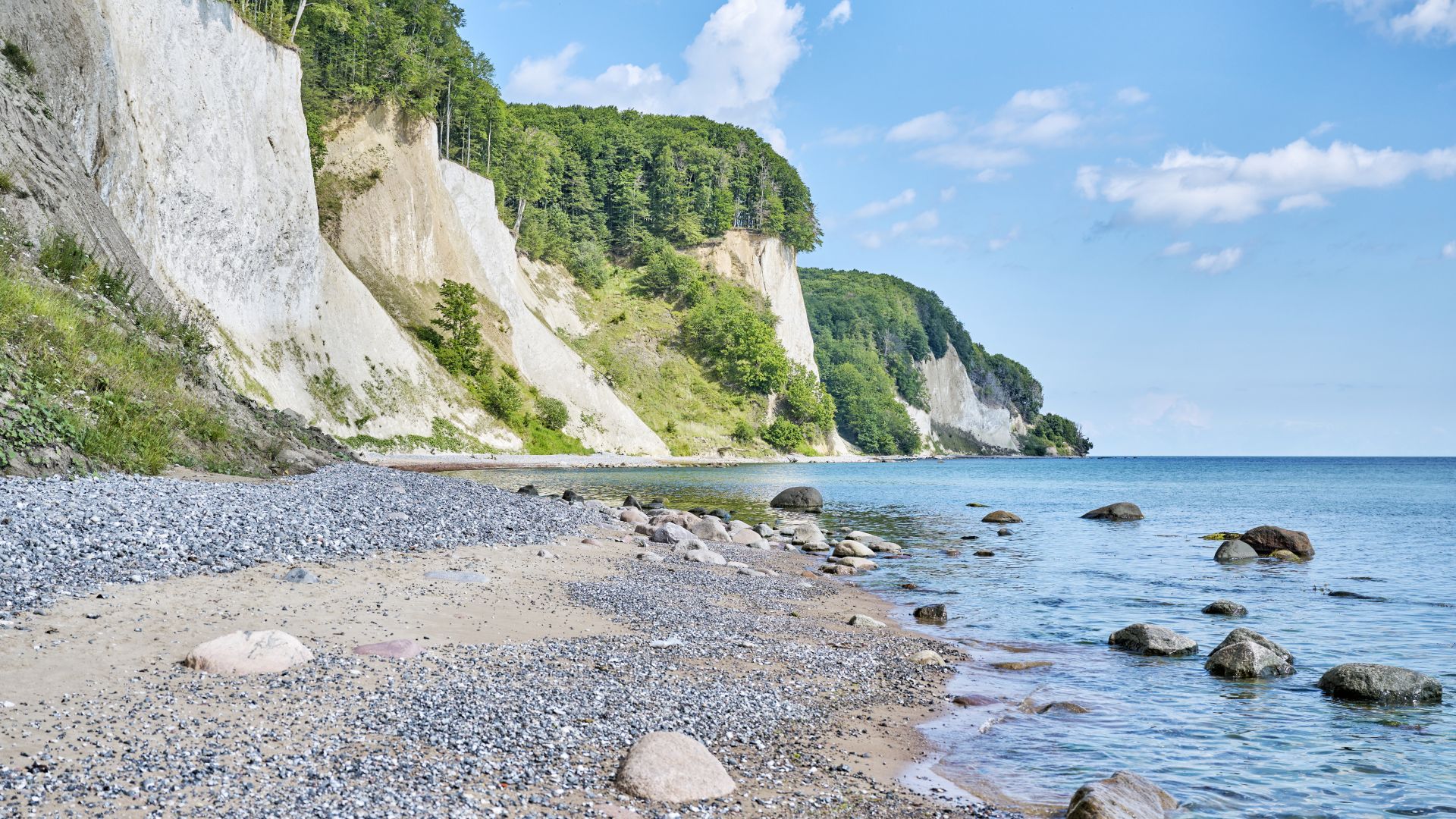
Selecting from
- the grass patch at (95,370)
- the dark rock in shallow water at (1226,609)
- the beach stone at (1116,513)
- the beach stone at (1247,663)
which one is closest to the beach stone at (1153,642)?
the beach stone at (1247,663)

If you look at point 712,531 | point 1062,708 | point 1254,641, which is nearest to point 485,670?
point 1062,708

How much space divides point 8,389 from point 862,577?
15.6m

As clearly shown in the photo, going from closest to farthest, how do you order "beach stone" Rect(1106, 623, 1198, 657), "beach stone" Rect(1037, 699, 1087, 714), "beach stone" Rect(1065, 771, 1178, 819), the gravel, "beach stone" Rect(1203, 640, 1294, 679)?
"beach stone" Rect(1065, 771, 1178, 819), the gravel, "beach stone" Rect(1037, 699, 1087, 714), "beach stone" Rect(1203, 640, 1294, 679), "beach stone" Rect(1106, 623, 1198, 657)

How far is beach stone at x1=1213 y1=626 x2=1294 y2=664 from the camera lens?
40.4ft

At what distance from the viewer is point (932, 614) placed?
15.1 m

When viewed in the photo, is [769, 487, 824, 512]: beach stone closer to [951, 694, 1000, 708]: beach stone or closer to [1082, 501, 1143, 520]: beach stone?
[1082, 501, 1143, 520]: beach stone

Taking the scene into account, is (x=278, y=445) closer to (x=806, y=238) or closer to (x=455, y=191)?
(x=455, y=191)

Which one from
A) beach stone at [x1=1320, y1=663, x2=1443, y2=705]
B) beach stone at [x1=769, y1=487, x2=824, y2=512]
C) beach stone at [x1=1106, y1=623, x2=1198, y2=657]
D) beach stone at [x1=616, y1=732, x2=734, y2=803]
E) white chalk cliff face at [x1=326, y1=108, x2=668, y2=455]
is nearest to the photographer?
beach stone at [x1=616, y1=732, x2=734, y2=803]

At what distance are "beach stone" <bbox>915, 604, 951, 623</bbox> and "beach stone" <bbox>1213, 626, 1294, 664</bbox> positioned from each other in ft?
13.0

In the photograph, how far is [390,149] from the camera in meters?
62.1

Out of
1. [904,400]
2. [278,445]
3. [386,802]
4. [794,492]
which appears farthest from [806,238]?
[386,802]

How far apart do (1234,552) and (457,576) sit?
21.5 m

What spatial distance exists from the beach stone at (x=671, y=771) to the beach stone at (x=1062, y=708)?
15.8ft

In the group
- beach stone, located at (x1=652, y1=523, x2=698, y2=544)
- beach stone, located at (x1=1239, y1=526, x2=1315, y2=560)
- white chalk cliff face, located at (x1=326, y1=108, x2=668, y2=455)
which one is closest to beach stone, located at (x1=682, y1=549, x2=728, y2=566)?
beach stone, located at (x1=652, y1=523, x2=698, y2=544)
